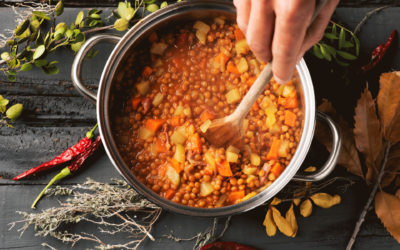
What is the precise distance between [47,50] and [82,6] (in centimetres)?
62

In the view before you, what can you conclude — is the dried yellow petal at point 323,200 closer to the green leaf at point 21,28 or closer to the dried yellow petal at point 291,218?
the dried yellow petal at point 291,218

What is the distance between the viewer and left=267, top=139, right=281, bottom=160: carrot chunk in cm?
→ 225

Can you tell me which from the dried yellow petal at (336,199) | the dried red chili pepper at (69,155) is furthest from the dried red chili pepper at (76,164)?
the dried yellow petal at (336,199)

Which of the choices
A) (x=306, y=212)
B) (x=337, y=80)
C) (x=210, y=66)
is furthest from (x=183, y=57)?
(x=306, y=212)

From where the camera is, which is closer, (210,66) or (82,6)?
(210,66)

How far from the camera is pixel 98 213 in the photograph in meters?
2.35

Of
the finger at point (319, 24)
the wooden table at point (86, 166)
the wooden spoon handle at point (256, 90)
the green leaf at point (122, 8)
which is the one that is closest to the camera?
the finger at point (319, 24)

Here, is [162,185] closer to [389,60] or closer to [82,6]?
[82,6]

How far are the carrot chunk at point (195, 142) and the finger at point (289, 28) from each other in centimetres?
111

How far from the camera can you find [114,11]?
2.43 metres

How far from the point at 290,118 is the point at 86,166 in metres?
1.76

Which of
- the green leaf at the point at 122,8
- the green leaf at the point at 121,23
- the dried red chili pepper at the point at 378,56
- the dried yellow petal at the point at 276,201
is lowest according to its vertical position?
the dried yellow petal at the point at 276,201

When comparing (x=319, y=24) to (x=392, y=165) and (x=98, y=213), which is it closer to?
(x=392, y=165)

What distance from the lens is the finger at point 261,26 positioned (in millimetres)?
1025
